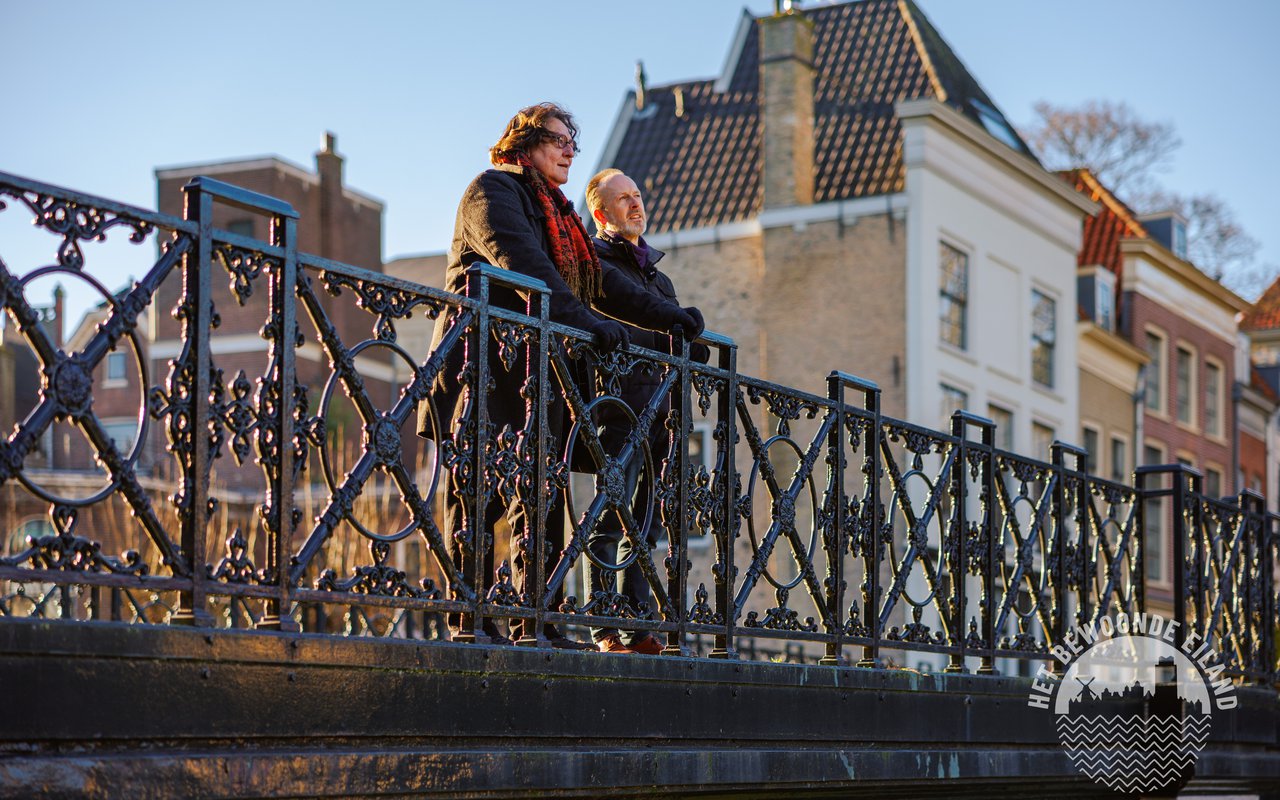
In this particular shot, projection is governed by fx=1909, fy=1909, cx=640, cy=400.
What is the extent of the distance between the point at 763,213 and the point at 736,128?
113 inches

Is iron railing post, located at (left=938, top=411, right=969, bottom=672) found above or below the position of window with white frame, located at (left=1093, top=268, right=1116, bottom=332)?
below

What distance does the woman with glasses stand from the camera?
5617mm

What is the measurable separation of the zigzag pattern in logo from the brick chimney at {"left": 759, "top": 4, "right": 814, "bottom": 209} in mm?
23278

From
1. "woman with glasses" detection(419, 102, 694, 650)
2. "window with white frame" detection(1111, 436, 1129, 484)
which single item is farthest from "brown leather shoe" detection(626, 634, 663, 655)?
"window with white frame" detection(1111, 436, 1129, 484)

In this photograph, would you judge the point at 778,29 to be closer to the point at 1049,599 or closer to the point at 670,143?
the point at 670,143

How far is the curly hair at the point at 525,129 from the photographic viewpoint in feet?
21.1

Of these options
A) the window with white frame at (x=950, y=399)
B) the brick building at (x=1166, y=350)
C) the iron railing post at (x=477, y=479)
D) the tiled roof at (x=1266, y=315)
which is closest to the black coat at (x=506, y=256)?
the iron railing post at (x=477, y=479)

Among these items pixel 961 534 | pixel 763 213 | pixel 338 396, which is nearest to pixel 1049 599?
pixel 961 534

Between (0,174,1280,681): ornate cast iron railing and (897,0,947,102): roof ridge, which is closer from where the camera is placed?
(0,174,1280,681): ornate cast iron railing

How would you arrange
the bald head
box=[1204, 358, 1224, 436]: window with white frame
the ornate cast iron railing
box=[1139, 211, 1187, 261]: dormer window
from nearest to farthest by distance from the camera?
the ornate cast iron railing → the bald head → box=[1139, 211, 1187, 261]: dormer window → box=[1204, 358, 1224, 436]: window with white frame

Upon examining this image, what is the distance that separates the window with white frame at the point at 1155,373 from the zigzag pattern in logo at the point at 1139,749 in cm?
3163

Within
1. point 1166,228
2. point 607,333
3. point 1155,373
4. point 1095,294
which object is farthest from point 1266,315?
point 607,333

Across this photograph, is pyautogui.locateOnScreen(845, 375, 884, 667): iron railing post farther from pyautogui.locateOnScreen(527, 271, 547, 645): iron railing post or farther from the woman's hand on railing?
pyautogui.locateOnScreen(527, 271, 547, 645): iron railing post

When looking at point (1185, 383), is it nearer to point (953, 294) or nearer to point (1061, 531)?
point (953, 294)
